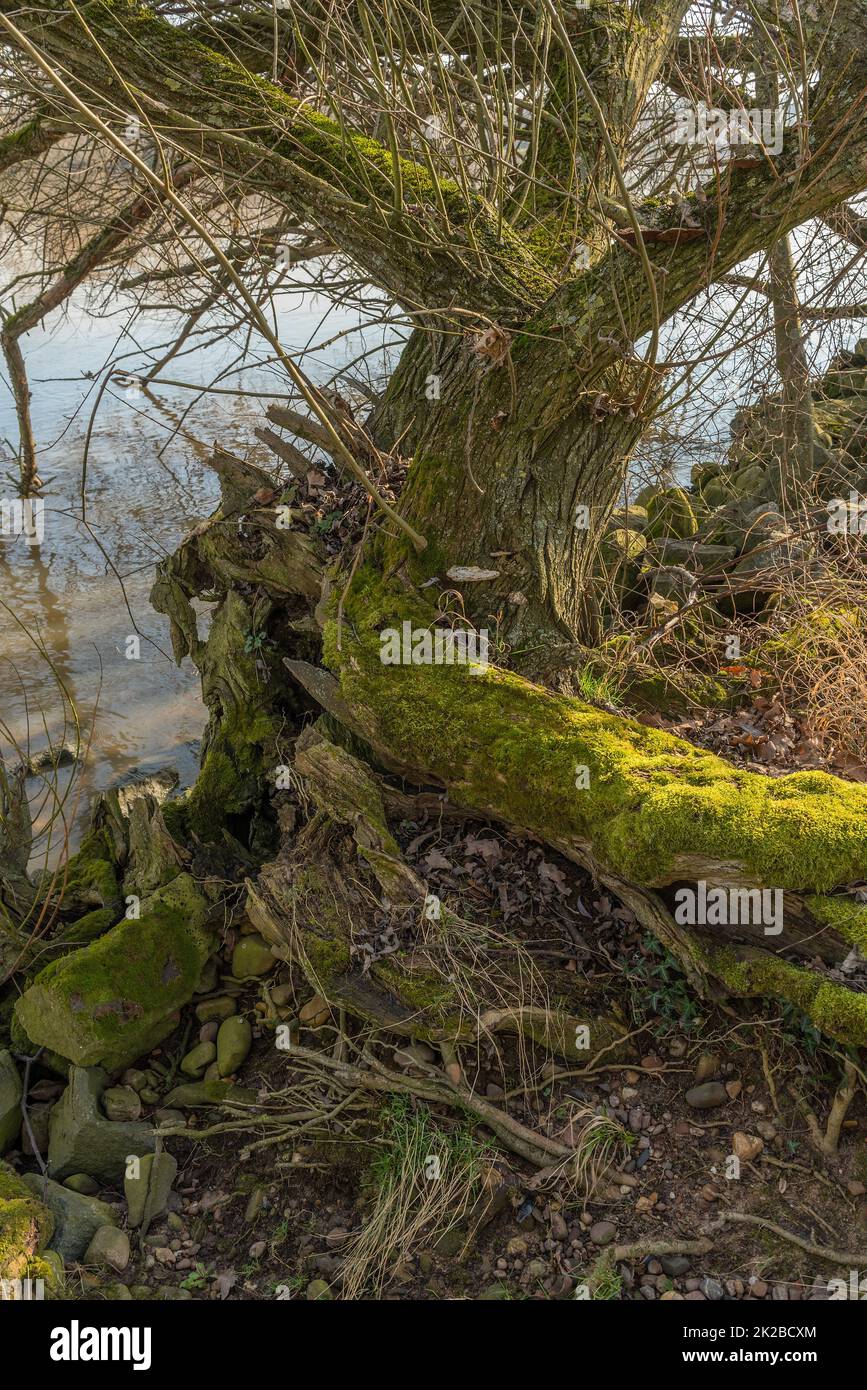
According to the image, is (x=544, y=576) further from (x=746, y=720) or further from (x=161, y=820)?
(x=161, y=820)

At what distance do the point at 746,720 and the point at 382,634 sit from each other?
183 centimetres

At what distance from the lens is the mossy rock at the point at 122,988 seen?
4441mm

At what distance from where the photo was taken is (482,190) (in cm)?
514

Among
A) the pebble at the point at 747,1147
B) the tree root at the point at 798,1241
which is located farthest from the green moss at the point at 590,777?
the tree root at the point at 798,1241

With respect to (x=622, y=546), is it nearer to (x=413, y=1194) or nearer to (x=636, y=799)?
(x=636, y=799)

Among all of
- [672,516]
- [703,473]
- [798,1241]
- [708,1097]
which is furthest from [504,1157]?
[703,473]

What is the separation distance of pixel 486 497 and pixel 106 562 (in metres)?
6.42

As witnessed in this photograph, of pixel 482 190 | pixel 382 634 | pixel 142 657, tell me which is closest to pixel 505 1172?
pixel 382 634

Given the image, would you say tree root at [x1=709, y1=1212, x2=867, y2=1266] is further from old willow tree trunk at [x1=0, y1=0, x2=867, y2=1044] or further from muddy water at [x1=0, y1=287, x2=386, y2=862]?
muddy water at [x1=0, y1=287, x2=386, y2=862]
